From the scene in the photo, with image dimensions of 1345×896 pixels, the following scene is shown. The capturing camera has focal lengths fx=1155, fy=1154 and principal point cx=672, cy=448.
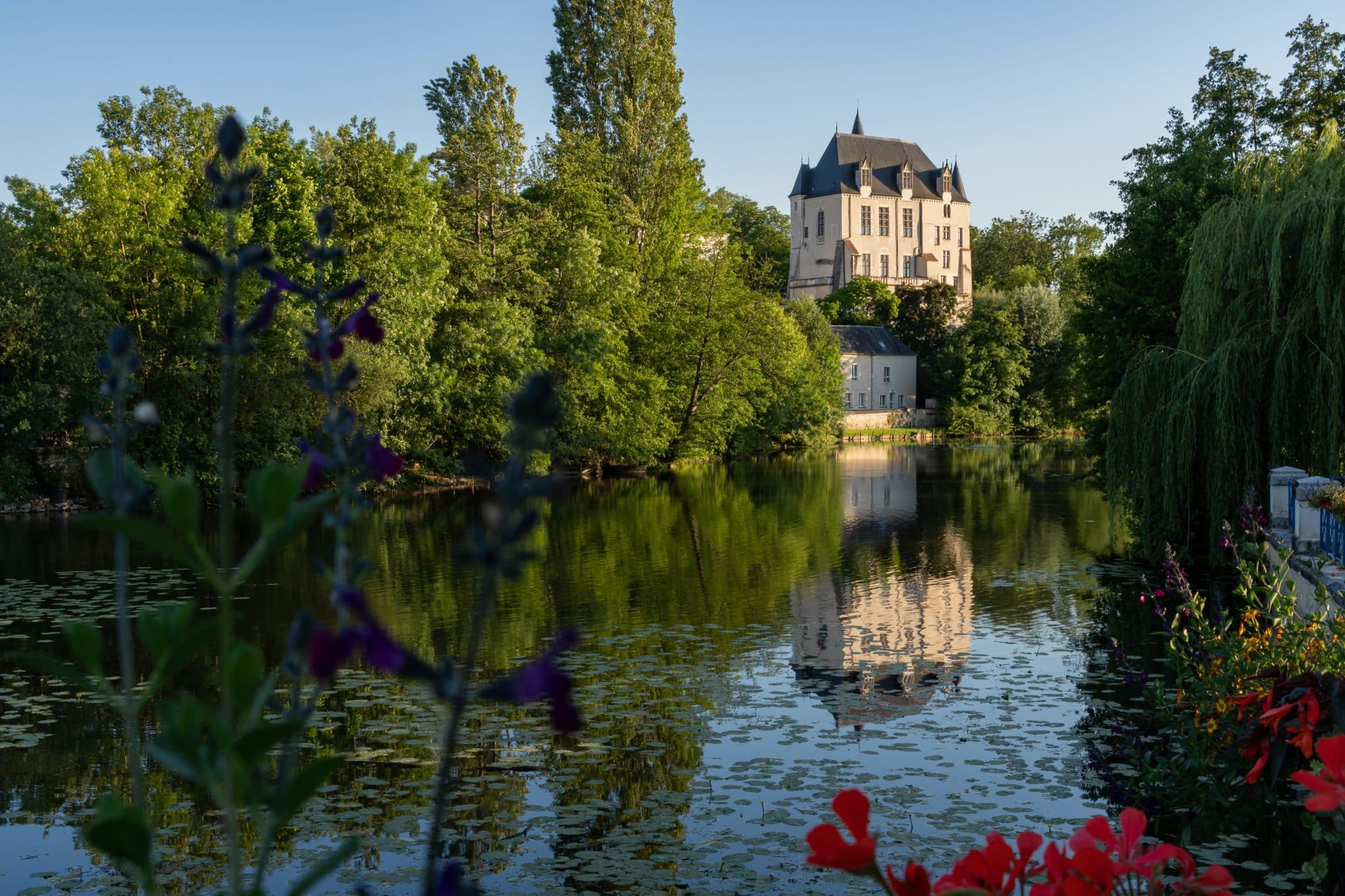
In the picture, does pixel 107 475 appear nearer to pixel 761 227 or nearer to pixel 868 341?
pixel 868 341

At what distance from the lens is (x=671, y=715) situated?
1005 centimetres

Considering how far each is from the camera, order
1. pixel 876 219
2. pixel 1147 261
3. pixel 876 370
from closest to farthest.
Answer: pixel 1147 261 → pixel 876 370 → pixel 876 219

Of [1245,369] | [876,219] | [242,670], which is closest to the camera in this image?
[242,670]

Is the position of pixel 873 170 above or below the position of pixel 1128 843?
above

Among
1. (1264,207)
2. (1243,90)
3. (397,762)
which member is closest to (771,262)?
(1243,90)

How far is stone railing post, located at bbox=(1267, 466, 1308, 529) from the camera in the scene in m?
12.7

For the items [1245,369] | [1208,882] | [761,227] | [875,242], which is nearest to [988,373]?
[875,242]

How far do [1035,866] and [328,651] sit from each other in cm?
125

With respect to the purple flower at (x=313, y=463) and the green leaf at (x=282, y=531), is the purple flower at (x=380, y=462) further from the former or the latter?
the green leaf at (x=282, y=531)

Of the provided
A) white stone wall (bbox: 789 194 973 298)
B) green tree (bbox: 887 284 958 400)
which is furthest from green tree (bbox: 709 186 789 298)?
green tree (bbox: 887 284 958 400)

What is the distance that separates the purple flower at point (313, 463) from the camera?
172 cm

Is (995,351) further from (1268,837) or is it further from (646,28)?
(1268,837)

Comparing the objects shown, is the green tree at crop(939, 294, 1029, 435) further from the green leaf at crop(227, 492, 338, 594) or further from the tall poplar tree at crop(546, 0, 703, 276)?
the green leaf at crop(227, 492, 338, 594)

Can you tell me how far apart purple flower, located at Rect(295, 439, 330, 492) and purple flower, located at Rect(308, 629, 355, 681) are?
452mm
